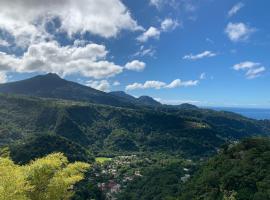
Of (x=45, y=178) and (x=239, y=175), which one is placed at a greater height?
(x=45, y=178)

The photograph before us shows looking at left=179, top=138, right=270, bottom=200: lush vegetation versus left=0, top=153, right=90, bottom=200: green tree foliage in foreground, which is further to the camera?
left=179, top=138, right=270, bottom=200: lush vegetation

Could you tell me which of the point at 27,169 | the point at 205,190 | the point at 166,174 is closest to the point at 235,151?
the point at 205,190

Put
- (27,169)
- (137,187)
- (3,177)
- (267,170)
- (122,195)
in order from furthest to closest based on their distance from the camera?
(137,187) < (122,195) < (267,170) < (27,169) < (3,177)

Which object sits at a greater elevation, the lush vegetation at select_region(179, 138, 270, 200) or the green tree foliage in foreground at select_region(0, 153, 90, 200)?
the green tree foliage in foreground at select_region(0, 153, 90, 200)

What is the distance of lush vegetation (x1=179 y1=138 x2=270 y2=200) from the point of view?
266 feet

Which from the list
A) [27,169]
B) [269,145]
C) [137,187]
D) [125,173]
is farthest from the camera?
[125,173]

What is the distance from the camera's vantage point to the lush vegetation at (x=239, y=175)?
80.9m

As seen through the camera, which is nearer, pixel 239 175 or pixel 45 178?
pixel 45 178

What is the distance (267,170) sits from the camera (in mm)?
85625

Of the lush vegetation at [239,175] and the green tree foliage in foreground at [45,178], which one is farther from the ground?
the green tree foliage in foreground at [45,178]

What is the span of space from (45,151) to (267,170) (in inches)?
5176

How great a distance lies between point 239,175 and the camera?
88.5 meters

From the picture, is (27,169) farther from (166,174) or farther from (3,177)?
(166,174)

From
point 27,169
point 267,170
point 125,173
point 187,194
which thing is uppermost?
point 27,169
